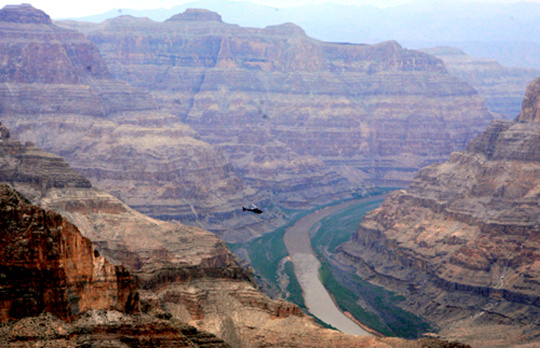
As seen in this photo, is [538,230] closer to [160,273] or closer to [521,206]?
[521,206]

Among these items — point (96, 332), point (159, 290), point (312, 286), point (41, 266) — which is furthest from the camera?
point (312, 286)

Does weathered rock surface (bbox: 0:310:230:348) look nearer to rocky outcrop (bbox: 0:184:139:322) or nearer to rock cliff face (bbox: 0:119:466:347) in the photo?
rock cliff face (bbox: 0:119:466:347)

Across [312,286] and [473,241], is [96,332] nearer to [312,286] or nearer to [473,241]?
[312,286]

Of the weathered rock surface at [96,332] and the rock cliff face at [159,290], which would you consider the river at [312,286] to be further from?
the weathered rock surface at [96,332]

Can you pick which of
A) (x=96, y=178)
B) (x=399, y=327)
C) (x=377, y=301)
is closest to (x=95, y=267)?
(x=399, y=327)

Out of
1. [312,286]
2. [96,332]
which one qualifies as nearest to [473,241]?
[312,286]

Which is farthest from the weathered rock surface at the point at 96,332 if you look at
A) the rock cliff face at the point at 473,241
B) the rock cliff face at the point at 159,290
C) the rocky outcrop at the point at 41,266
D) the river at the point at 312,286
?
the river at the point at 312,286
